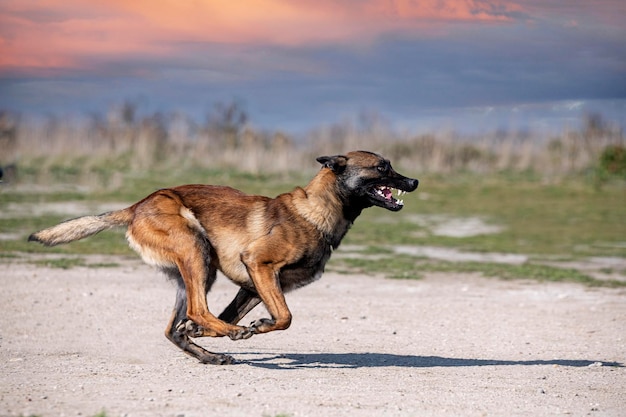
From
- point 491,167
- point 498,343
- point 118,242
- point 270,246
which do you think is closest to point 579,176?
point 491,167

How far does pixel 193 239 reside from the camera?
8344mm

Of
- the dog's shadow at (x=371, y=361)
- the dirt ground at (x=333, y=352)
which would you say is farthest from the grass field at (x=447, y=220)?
the dog's shadow at (x=371, y=361)

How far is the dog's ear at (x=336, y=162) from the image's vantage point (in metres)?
8.61

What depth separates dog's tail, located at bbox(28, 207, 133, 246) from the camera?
8.77 m

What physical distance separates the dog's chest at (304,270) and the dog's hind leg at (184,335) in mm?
840

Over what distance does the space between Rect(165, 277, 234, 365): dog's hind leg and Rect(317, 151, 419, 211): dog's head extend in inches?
66.4

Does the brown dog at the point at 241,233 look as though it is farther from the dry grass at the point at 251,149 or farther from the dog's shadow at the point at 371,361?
the dry grass at the point at 251,149

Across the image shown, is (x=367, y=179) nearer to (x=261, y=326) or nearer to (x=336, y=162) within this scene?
(x=336, y=162)

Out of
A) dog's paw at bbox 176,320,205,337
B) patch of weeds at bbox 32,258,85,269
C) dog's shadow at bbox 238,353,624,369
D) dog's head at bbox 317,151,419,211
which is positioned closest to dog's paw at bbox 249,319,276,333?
dog's paw at bbox 176,320,205,337

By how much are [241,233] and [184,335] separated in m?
1.01

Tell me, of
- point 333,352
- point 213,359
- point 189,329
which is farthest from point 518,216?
point 189,329

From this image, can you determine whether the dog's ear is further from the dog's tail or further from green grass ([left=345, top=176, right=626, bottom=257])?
green grass ([left=345, top=176, right=626, bottom=257])

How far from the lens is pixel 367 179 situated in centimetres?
871

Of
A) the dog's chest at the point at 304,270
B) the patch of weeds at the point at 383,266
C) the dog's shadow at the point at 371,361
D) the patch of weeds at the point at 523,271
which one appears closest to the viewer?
the dog's chest at the point at 304,270
